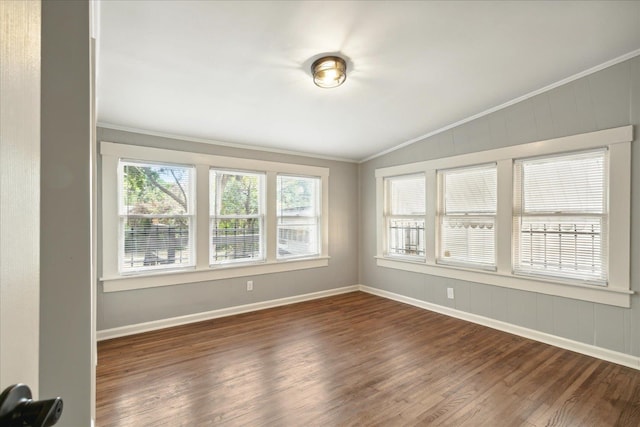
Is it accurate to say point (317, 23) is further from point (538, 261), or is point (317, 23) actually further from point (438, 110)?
point (538, 261)

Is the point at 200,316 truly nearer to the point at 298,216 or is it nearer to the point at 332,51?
the point at 298,216

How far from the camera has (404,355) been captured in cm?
293

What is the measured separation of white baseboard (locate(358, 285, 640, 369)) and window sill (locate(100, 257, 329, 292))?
5.54ft

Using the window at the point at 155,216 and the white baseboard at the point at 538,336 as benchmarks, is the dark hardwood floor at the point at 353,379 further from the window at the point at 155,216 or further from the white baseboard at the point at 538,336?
the window at the point at 155,216

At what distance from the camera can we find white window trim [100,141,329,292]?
131 inches

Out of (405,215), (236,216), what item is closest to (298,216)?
(236,216)

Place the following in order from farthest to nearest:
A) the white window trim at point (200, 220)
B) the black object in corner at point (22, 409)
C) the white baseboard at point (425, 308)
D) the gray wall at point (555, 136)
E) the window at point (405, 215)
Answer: the window at point (405, 215)
the white window trim at point (200, 220)
the white baseboard at point (425, 308)
the gray wall at point (555, 136)
the black object in corner at point (22, 409)

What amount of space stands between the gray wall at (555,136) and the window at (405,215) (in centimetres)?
37

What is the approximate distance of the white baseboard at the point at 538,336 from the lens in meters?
2.78

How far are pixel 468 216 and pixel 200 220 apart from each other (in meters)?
3.35

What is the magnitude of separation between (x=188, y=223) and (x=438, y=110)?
10.7 ft

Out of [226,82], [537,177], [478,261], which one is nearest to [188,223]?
[226,82]

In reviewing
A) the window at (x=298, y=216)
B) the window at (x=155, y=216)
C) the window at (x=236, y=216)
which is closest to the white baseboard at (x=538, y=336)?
the window at (x=298, y=216)

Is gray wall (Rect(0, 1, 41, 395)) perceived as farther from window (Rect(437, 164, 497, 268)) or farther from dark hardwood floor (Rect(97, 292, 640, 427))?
window (Rect(437, 164, 497, 268))
